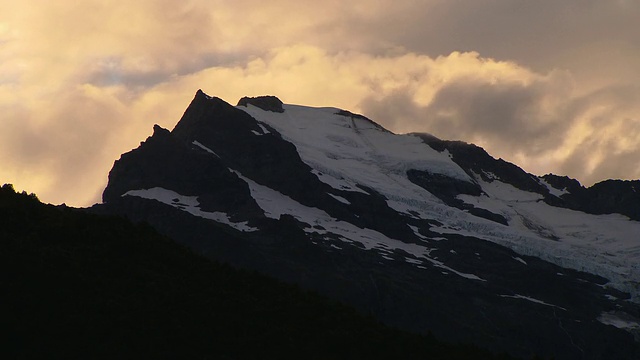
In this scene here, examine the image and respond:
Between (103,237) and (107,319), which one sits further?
(103,237)

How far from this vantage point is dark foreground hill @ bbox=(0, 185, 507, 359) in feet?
261

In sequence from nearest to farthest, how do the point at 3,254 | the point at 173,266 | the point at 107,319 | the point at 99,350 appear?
the point at 99,350, the point at 107,319, the point at 3,254, the point at 173,266

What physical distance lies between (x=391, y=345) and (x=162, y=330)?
1792cm

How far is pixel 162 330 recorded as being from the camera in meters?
83.2

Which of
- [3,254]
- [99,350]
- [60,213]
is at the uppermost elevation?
[60,213]

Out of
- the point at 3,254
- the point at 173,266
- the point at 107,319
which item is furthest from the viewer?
the point at 173,266

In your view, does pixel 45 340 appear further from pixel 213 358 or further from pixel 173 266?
pixel 173 266

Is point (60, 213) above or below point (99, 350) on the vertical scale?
above

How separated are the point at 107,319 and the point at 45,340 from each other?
6.20 m

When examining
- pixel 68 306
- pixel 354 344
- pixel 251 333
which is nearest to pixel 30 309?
pixel 68 306

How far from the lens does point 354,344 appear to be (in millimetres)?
89312

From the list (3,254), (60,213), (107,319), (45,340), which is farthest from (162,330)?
(60,213)

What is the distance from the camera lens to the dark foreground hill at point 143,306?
261ft

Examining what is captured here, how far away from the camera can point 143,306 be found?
8675 cm
